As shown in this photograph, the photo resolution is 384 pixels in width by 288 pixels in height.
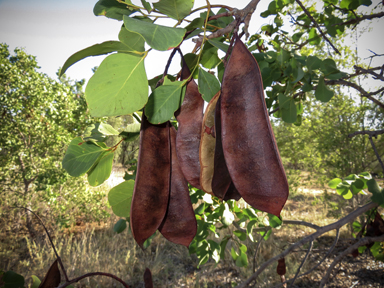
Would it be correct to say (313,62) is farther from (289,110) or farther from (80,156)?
(80,156)

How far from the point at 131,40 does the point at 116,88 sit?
0.09 metres

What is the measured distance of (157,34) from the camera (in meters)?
0.31

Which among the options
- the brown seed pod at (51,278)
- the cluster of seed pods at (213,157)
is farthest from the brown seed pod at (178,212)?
the brown seed pod at (51,278)

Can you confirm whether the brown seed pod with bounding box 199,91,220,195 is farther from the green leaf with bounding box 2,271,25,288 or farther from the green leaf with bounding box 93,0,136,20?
the green leaf with bounding box 2,271,25,288

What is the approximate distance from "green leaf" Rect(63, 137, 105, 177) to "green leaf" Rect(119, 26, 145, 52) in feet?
1.05

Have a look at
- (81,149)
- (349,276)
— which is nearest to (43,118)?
(81,149)

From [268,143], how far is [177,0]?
0.27 meters

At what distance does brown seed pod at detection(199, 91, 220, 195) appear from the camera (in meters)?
0.38

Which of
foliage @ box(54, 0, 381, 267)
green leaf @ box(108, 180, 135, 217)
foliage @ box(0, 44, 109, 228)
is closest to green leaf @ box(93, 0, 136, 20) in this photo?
foliage @ box(54, 0, 381, 267)

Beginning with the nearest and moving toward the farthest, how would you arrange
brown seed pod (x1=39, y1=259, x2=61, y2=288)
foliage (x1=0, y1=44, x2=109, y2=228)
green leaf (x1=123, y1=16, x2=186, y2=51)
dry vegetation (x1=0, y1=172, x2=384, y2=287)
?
1. green leaf (x1=123, y1=16, x2=186, y2=51)
2. brown seed pod (x1=39, y1=259, x2=61, y2=288)
3. dry vegetation (x1=0, y1=172, x2=384, y2=287)
4. foliage (x1=0, y1=44, x2=109, y2=228)

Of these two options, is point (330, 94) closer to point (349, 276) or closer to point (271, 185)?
point (271, 185)

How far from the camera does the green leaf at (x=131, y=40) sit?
35 centimetres

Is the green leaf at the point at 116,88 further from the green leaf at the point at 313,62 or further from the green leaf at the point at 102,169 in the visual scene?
the green leaf at the point at 313,62

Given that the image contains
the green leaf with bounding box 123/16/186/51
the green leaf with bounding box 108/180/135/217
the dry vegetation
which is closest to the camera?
the green leaf with bounding box 123/16/186/51
